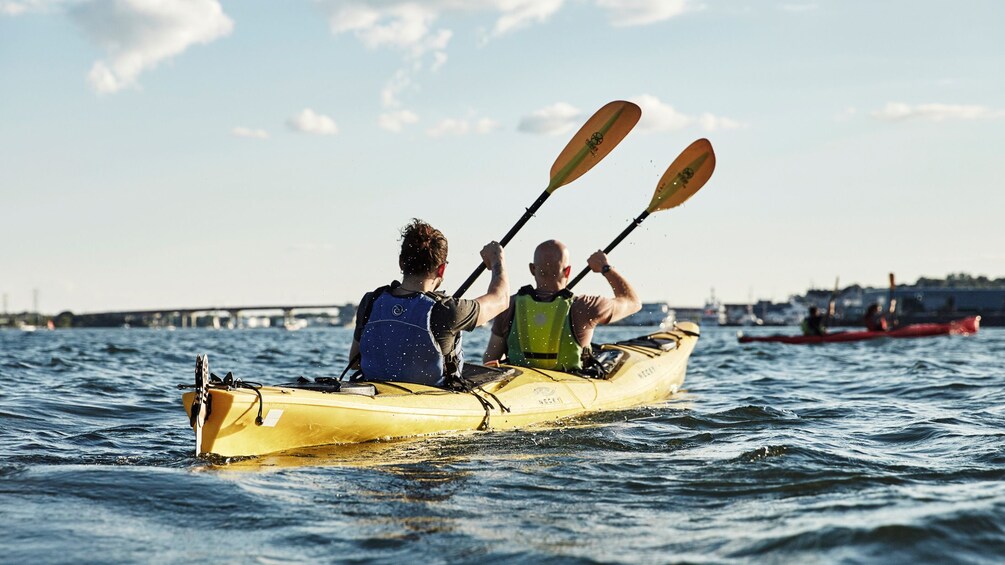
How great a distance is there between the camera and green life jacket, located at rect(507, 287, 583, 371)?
7.63 metres

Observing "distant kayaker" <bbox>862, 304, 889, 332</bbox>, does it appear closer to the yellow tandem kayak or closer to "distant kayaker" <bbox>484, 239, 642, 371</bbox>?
the yellow tandem kayak

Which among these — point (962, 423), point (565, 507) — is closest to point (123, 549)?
point (565, 507)

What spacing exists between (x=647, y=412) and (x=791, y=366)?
9502 millimetres

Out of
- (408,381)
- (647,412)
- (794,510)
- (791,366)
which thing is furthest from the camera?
(791,366)

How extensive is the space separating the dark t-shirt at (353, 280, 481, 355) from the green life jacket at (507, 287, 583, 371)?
1.78 meters

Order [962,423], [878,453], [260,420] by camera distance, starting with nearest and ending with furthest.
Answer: [260,420]
[878,453]
[962,423]

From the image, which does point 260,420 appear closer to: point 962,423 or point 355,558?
point 355,558

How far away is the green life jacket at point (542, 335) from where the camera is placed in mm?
7633

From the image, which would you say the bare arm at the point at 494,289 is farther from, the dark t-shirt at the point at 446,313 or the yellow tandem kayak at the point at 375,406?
the yellow tandem kayak at the point at 375,406

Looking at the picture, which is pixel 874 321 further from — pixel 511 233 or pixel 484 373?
pixel 484 373

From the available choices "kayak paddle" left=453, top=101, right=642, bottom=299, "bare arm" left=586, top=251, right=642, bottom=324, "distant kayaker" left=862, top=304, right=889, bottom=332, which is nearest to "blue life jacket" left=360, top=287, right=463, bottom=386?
"bare arm" left=586, top=251, right=642, bottom=324

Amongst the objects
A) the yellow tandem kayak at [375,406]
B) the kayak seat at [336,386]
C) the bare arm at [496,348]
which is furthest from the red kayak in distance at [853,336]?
the kayak seat at [336,386]

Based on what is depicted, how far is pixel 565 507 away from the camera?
161 inches

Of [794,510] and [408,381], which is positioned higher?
[408,381]
